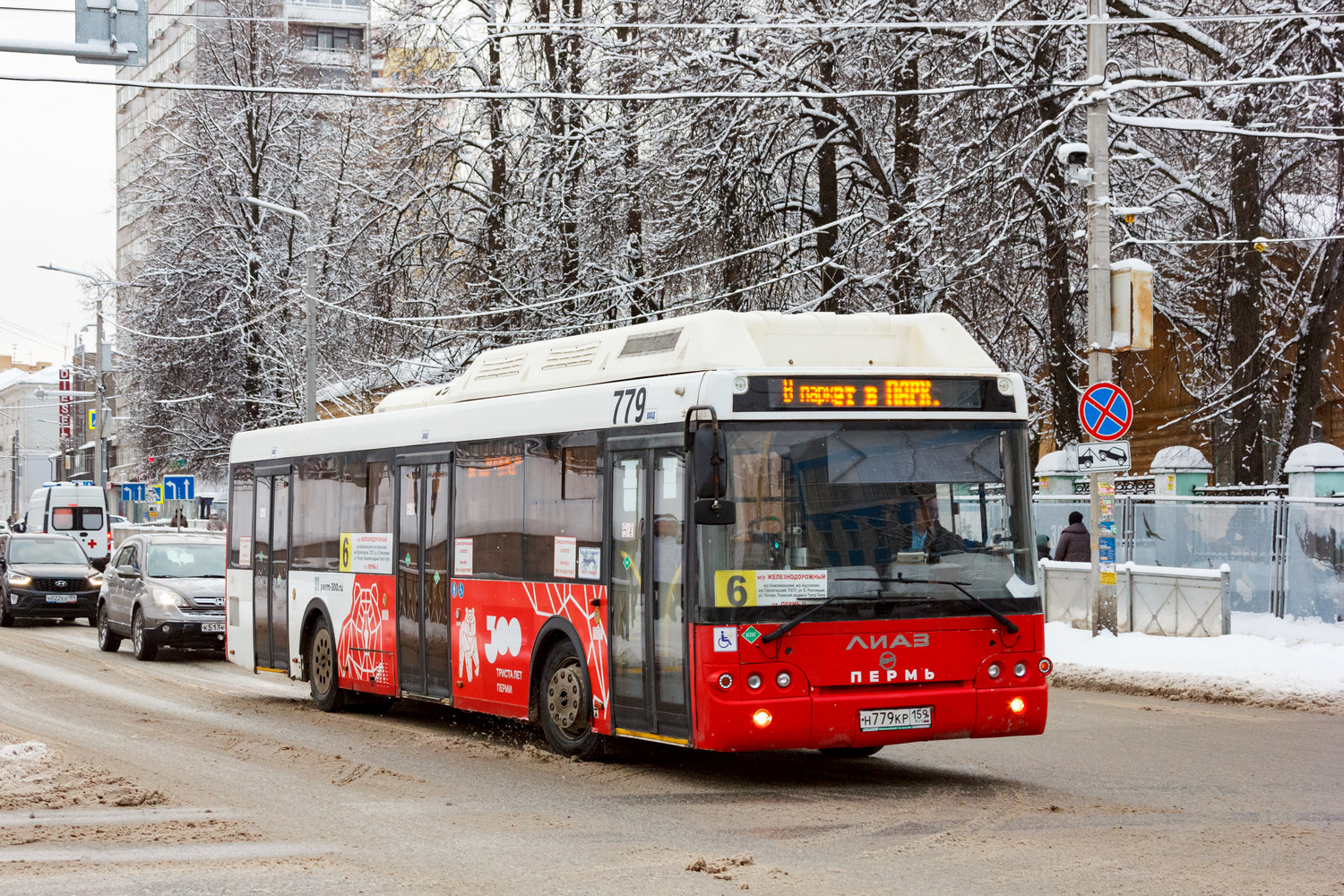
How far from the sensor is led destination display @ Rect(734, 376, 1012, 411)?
10.1 metres

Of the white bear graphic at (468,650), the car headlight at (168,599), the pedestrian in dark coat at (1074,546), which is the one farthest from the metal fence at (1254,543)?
the car headlight at (168,599)

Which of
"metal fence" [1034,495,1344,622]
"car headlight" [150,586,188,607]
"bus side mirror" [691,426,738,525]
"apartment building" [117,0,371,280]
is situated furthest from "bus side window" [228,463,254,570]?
"apartment building" [117,0,371,280]

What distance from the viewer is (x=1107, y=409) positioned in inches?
759

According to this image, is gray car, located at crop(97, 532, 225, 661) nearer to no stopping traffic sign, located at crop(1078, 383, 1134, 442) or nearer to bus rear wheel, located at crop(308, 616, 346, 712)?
bus rear wheel, located at crop(308, 616, 346, 712)

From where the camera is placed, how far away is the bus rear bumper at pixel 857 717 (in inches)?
388

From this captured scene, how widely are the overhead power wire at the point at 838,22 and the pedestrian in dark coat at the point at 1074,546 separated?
6565mm

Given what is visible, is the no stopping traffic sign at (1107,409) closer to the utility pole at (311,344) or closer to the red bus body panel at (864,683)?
the red bus body panel at (864,683)

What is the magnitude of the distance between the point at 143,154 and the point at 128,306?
4.74m

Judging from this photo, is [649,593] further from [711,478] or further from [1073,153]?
[1073,153]

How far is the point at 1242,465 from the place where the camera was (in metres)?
26.5

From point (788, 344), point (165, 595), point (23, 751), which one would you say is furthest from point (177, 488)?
point (788, 344)

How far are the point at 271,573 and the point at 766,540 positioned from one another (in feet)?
26.4

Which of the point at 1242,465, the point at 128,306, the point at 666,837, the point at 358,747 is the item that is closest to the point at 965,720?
the point at 666,837

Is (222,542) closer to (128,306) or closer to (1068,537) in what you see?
(1068,537)
